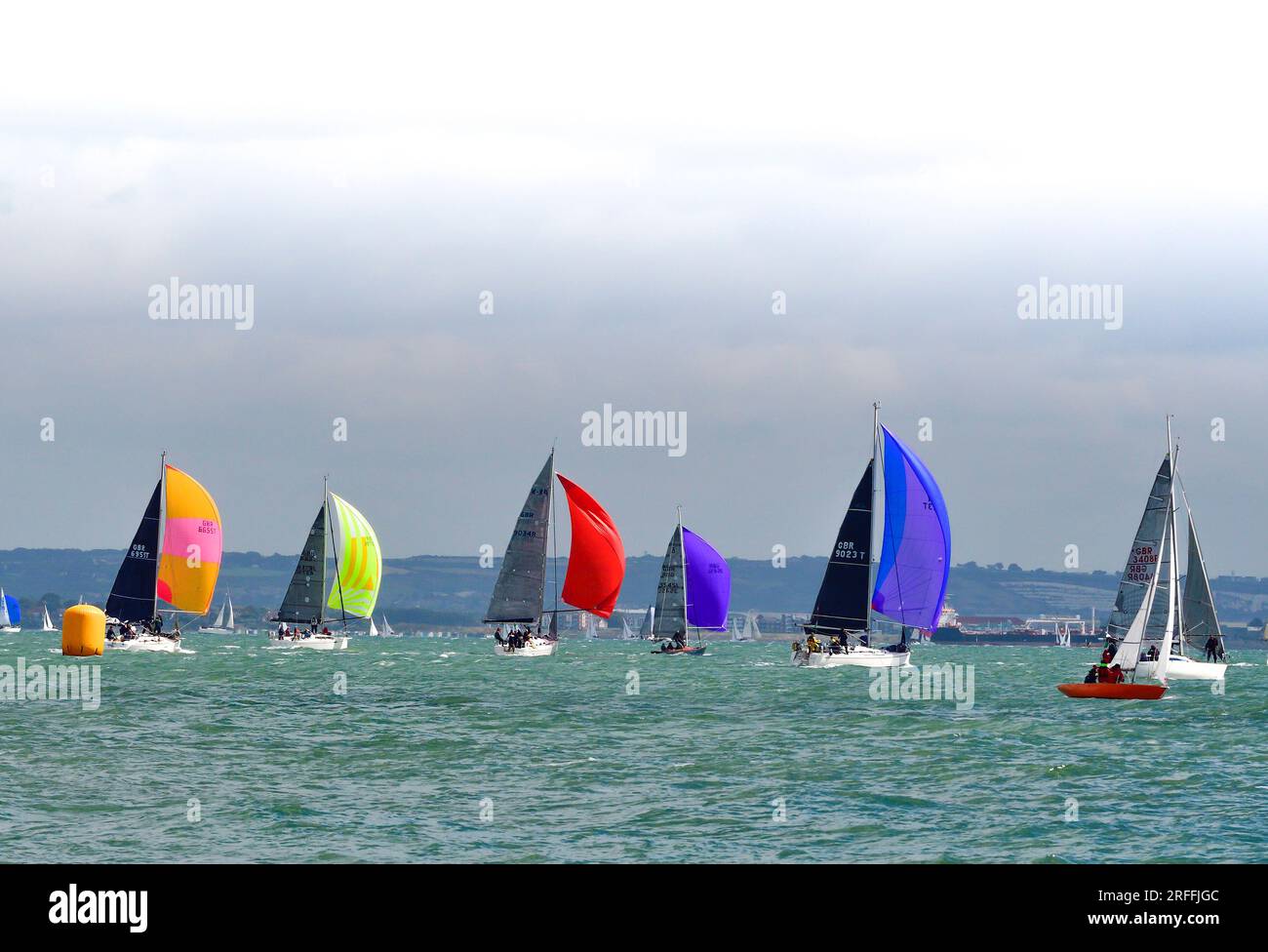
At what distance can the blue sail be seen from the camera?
214 ft

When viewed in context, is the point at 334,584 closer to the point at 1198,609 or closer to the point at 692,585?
the point at 692,585

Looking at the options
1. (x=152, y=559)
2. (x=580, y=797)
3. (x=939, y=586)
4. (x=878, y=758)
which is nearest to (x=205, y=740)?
(x=580, y=797)

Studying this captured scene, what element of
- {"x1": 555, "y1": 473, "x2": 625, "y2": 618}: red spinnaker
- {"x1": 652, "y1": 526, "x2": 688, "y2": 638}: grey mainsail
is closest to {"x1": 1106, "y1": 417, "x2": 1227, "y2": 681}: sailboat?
{"x1": 555, "y1": 473, "x2": 625, "y2": 618}: red spinnaker

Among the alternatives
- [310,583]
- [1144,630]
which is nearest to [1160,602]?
[1144,630]

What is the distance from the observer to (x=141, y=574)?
3110 inches

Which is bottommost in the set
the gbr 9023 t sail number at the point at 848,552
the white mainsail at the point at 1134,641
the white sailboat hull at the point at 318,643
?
the white sailboat hull at the point at 318,643

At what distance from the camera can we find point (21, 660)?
3123 inches

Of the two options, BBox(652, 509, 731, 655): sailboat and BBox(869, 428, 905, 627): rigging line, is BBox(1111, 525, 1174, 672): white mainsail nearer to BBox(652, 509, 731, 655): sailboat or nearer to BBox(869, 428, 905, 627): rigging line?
BBox(869, 428, 905, 627): rigging line

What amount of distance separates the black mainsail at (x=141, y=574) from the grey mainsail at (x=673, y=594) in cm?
3277

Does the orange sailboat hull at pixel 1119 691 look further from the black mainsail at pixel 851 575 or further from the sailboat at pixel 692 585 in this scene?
the sailboat at pixel 692 585

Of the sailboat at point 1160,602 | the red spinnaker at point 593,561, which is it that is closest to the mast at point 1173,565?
the sailboat at point 1160,602

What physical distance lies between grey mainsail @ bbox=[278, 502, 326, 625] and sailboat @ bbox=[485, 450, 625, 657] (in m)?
14.4

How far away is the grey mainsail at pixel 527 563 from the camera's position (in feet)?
267
